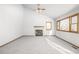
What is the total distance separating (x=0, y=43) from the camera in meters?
5.20

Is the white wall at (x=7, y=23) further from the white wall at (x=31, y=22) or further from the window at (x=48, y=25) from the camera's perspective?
the window at (x=48, y=25)

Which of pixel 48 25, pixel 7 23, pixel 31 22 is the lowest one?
pixel 48 25

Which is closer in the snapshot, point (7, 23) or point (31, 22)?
point (7, 23)

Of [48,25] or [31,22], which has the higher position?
[31,22]

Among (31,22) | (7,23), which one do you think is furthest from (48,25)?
(7,23)

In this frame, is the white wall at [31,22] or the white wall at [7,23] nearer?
the white wall at [7,23]

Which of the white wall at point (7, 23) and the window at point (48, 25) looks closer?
the white wall at point (7, 23)

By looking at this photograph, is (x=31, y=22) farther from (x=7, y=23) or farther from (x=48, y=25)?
(x=7, y=23)

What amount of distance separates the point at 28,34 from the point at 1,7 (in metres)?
6.65

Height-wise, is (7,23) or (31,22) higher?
(31,22)

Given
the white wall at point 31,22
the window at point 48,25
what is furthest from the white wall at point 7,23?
the window at point 48,25

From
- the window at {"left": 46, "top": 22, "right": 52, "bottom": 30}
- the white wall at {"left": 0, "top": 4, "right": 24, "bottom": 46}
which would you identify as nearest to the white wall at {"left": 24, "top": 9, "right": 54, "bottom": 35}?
the window at {"left": 46, "top": 22, "right": 52, "bottom": 30}
